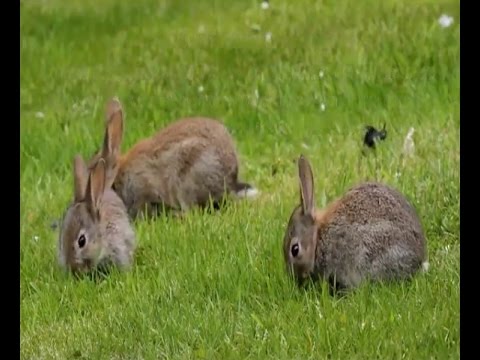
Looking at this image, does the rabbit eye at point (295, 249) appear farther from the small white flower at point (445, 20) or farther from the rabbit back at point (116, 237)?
the small white flower at point (445, 20)

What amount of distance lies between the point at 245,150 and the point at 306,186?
3180 mm

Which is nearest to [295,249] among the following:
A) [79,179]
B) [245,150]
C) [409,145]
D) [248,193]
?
[79,179]

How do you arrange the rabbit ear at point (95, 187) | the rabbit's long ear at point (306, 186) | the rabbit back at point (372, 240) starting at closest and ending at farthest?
the rabbit back at point (372, 240), the rabbit's long ear at point (306, 186), the rabbit ear at point (95, 187)

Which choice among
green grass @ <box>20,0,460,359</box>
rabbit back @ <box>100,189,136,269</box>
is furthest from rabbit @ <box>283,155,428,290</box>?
rabbit back @ <box>100,189,136,269</box>

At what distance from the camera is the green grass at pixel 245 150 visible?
239 inches

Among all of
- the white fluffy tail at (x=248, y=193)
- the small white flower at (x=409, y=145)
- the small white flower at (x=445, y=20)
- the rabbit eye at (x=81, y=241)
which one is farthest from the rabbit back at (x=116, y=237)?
the small white flower at (x=445, y=20)

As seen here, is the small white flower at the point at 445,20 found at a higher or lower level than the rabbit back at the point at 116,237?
higher

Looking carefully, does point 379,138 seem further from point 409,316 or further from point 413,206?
point 409,316

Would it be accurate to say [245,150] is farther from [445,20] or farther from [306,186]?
[306,186]

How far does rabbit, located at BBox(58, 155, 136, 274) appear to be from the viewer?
24.6ft

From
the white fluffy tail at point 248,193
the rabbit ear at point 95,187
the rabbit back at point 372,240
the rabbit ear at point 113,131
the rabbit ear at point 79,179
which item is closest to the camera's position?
the rabbit back at point 372,240

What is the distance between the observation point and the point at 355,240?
6.67 meters

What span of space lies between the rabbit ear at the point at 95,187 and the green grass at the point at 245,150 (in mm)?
388
